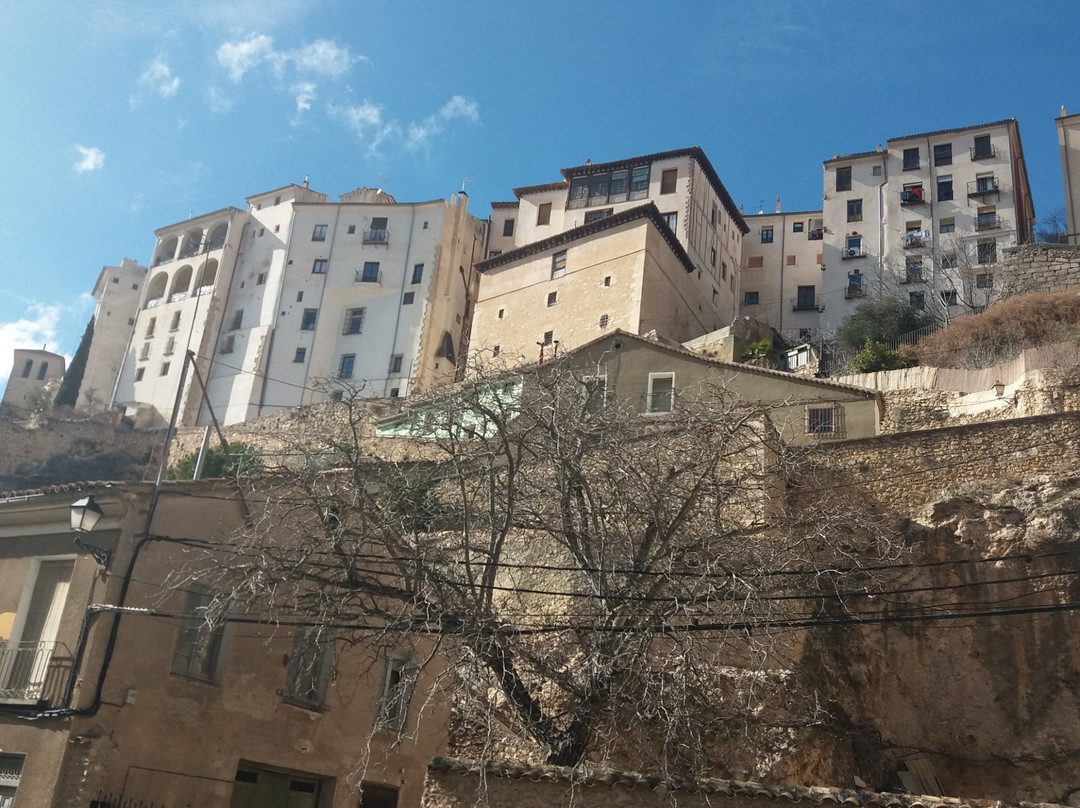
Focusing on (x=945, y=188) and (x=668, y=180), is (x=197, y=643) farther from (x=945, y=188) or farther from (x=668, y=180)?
(x=945, y=188)

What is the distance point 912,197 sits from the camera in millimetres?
50500

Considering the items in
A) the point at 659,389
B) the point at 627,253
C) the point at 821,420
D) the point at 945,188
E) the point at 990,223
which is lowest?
the point at 821,420

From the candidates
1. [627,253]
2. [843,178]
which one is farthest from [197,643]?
[843,178]

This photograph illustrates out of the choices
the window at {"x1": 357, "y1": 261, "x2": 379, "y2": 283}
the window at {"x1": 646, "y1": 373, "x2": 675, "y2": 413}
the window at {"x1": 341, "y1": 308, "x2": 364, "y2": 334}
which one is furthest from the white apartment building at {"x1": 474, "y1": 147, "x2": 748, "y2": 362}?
the window at {"x1": 646, "y1": 373, "x2": 675, "y2": 413}

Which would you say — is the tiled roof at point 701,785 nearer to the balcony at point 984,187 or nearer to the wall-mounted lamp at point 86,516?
the wall-mounted lamp at point 86,516

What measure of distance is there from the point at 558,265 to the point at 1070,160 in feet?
78.8

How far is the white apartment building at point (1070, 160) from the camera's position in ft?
147

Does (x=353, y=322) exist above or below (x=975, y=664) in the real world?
above

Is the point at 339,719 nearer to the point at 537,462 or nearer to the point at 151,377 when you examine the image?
the point at 537,462

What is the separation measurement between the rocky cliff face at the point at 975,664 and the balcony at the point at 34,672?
12333 millimetres

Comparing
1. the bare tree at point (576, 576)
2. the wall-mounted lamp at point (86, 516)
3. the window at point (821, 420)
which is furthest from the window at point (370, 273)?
the wall-mounted lamp at point (86, 516)

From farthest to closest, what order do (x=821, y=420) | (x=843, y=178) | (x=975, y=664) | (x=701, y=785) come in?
(x=843, y=178) < (x=821, y=420) < (x=975, y=664) < (x=701, y=785)

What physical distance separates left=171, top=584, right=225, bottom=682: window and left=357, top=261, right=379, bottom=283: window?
4232cm

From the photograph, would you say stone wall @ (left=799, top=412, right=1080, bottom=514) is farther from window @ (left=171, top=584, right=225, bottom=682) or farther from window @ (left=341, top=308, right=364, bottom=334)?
window @ (left=341, top=308, right=364, bottom=334)
